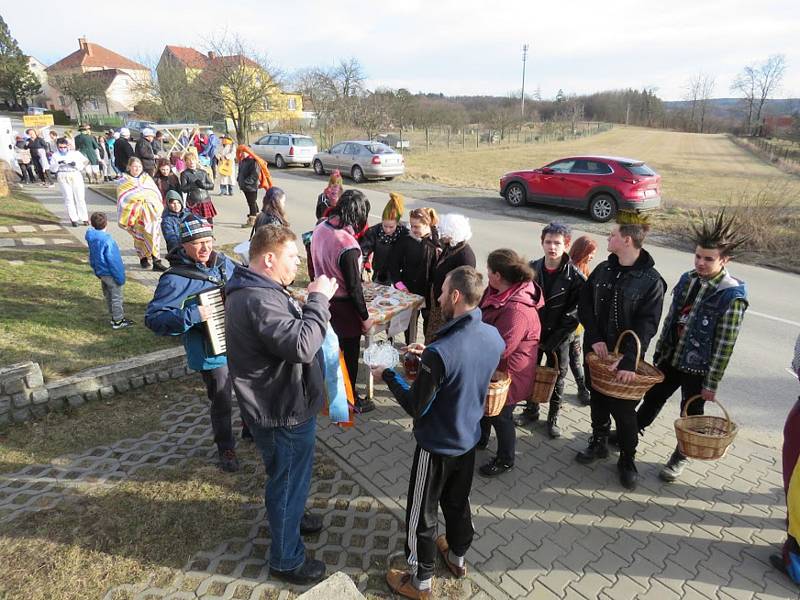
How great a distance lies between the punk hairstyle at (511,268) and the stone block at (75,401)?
12.8ft

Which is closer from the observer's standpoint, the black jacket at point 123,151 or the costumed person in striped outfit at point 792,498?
the costumed person in striped outfit at point 792,498

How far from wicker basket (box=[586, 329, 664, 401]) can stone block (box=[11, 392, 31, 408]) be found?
183 inches

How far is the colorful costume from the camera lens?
7.33 m

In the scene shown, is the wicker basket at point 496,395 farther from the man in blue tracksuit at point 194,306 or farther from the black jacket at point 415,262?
the man in blue tracksuit at point 194,306

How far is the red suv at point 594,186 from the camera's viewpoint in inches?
507

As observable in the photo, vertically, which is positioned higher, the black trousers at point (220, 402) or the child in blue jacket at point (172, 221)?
the child in blue jacket at point (172, 221)

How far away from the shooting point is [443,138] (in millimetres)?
45312

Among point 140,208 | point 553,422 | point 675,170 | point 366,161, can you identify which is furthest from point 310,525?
point 675,170

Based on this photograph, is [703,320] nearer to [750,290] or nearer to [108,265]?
[108,265]

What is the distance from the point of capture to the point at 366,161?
19141 mm

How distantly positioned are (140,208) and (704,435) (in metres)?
7.61

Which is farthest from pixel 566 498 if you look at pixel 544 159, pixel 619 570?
pixel 544 159

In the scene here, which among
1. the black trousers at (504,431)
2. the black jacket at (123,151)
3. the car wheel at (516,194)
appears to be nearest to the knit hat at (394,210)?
the black trousers at (504,431)

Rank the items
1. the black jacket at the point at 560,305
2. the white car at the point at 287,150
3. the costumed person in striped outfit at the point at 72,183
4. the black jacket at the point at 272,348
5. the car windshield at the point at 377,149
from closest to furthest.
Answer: the black jacket at the point at 272,348 < the black jacket at the point at 560,305 < the costumed person in striped outfit at the point at 72,183 < the car windshield at the point at 377,149 < the white car at the point at 287,150
